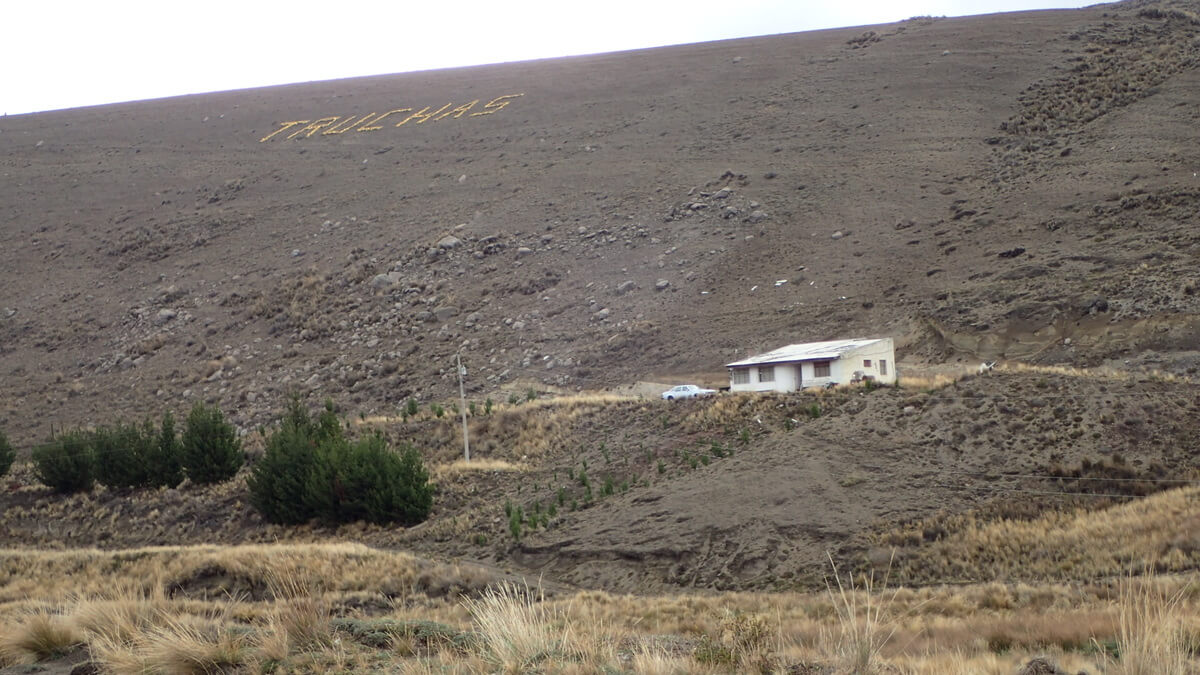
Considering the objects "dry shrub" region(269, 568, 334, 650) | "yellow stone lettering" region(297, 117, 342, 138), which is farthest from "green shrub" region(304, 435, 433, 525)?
"yellow stone lettering" region(297, 117, 342, 138)

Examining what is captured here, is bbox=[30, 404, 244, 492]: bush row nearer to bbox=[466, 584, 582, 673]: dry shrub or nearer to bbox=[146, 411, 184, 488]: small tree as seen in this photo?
bbox=[146, 411, 184, 488]: small tree

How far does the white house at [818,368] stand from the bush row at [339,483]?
12.2m

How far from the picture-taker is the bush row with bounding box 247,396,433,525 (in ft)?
102

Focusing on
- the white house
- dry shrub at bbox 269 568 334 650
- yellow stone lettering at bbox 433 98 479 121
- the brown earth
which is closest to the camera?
dry shrub at bbox 269 568 334 650

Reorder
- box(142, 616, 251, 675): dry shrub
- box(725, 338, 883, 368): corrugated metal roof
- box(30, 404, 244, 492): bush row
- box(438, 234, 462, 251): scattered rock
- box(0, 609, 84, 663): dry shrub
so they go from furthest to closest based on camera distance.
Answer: box(438, 234, 462, 251): scattered rock, box(30, 404, 244, 492): bush row, box(725, 338, 883, 368): corrugated metal roof, box(0, 609, 84, 663): dry shrub, box(142, 616, 251, 675): dry shrub

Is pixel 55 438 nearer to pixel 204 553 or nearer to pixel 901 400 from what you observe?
pixel 204 553

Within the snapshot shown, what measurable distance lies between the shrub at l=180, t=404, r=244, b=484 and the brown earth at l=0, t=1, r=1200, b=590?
5.31 ft

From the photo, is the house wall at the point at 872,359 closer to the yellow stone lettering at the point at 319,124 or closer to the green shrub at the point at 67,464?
the green shrub at the point at 67,464

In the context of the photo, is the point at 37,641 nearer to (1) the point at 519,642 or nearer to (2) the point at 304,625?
(2) the point at 304,625

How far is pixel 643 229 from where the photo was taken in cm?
5653

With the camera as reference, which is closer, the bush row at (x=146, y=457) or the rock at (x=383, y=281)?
the bush row at (x=146, y=457)

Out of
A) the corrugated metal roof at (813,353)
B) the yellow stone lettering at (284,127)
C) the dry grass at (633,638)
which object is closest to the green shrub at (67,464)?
the corrugated metal roof at (813,353)

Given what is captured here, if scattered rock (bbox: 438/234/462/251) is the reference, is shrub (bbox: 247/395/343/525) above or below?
below

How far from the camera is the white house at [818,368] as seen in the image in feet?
111
